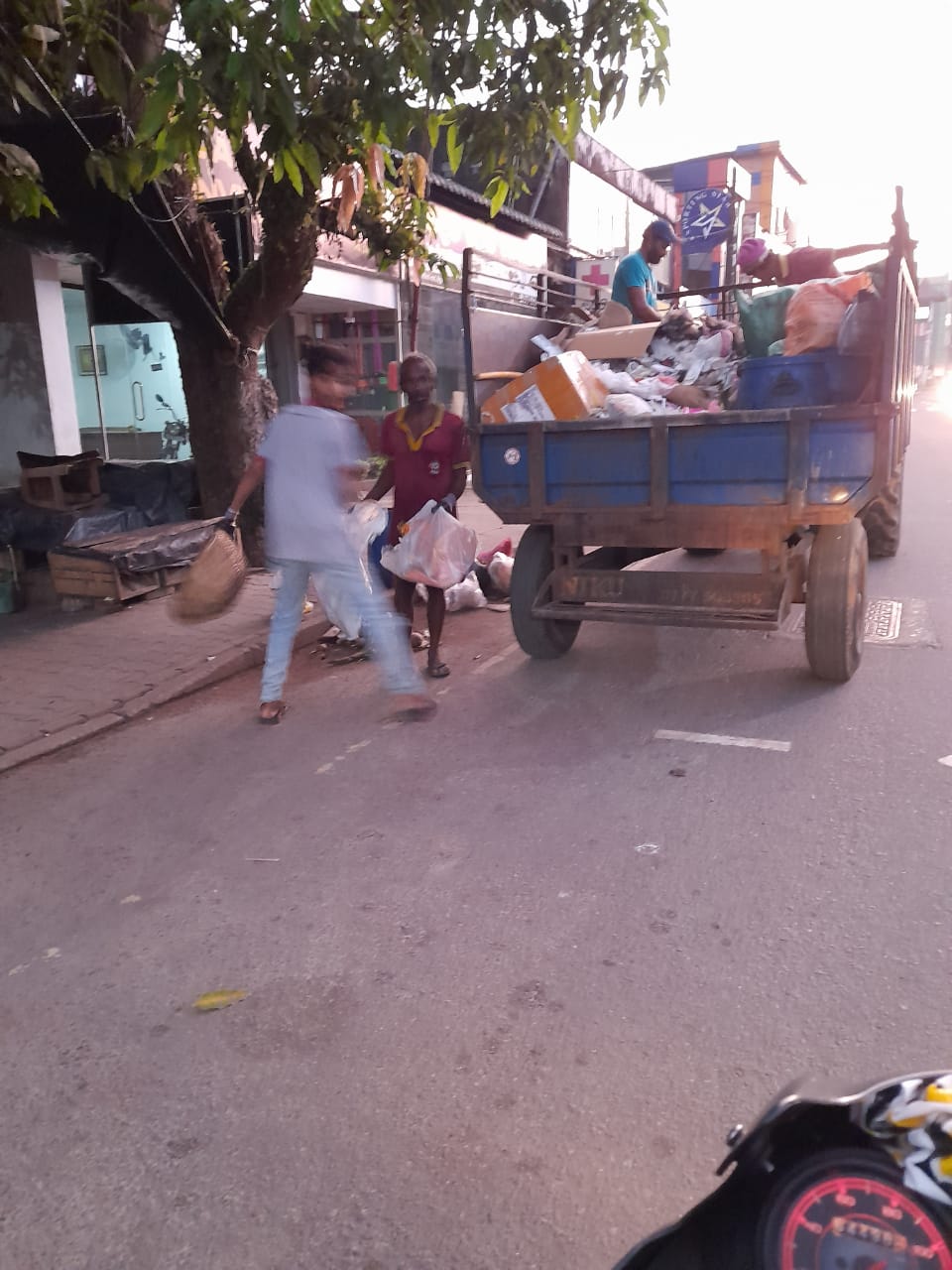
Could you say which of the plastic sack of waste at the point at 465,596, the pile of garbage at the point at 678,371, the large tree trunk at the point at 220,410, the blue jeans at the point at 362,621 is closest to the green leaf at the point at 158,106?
the blue jeans at the point at 362,621

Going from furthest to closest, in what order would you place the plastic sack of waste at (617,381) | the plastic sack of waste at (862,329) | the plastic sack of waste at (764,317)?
the plastic sack of waste at (617,381)
the plastic sack of waste at (764,317)
the plastic sack of waste at (862,329)

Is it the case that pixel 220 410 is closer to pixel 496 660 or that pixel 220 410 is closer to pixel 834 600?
pixel 496 660

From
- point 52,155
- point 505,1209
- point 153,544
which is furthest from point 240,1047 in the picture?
point 52,155

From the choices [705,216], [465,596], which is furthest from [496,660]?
[705,216]

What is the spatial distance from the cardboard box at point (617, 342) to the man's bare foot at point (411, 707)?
2.61 meters

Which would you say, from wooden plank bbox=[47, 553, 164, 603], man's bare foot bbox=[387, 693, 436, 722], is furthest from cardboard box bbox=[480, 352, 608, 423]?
wooden plank bbox=[47, 553, 164, 603]

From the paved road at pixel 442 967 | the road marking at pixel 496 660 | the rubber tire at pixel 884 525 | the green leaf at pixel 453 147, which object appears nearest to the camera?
the paved road at pixel 442 967

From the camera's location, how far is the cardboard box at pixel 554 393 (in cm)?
563

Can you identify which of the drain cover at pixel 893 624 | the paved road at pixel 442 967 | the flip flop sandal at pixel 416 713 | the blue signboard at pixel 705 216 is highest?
the blue signboard at pixel 705 216

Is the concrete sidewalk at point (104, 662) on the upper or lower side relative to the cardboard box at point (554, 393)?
lower

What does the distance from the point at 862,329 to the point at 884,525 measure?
3843 millimetres

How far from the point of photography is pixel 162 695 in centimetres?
561

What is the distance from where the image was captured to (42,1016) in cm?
275

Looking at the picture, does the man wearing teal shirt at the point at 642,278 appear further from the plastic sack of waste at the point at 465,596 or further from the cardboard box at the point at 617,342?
the plastic sack of waste at the point at 465,596
